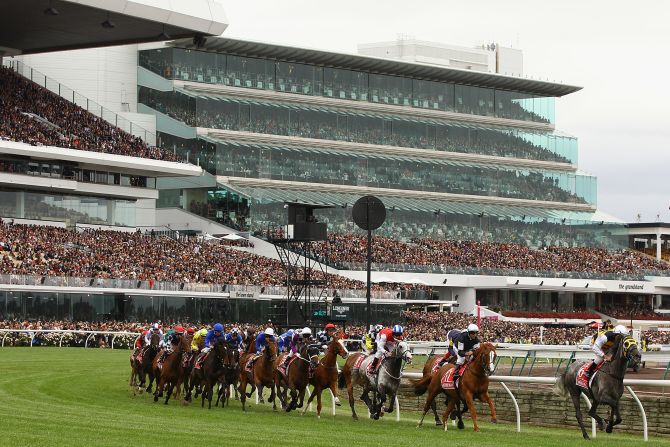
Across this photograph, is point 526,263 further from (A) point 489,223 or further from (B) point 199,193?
(B) point 199,193

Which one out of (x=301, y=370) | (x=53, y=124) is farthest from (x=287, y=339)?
(x=53, y=124)

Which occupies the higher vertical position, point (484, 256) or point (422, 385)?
point (484, 256)

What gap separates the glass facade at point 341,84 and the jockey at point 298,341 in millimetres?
48649

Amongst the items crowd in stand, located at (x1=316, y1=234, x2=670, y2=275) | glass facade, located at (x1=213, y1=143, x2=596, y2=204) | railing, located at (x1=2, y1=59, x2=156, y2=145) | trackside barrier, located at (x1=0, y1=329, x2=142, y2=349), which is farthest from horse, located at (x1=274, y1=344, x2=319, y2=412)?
glass facade, located at (x1=213, y1=143, x2=596, y2=204)

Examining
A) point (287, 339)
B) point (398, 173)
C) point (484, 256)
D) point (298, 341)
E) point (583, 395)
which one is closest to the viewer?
point (583, 395)

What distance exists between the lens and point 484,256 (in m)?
73.9

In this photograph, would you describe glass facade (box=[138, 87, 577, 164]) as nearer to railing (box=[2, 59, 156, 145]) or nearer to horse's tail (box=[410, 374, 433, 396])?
railing (box=[2, 59, 156, 145])

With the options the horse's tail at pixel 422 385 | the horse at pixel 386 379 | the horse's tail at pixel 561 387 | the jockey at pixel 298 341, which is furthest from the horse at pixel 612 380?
the jockey at pixel 298 341

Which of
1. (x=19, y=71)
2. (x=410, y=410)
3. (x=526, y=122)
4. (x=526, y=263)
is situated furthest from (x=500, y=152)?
(x=410, y=410)

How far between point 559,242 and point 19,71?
116 ft

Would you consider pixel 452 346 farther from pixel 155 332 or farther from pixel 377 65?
pixel 377 65

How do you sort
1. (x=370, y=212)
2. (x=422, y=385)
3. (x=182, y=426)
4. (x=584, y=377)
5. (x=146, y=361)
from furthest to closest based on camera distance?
(x=370, y=212), (x=146, y=361), (x=422, y=385), (x=584, y=377), (x=182, y=426)

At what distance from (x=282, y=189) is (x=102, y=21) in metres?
21.8

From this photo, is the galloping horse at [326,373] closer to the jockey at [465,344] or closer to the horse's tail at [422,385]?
the horse's tail at [422,385]
